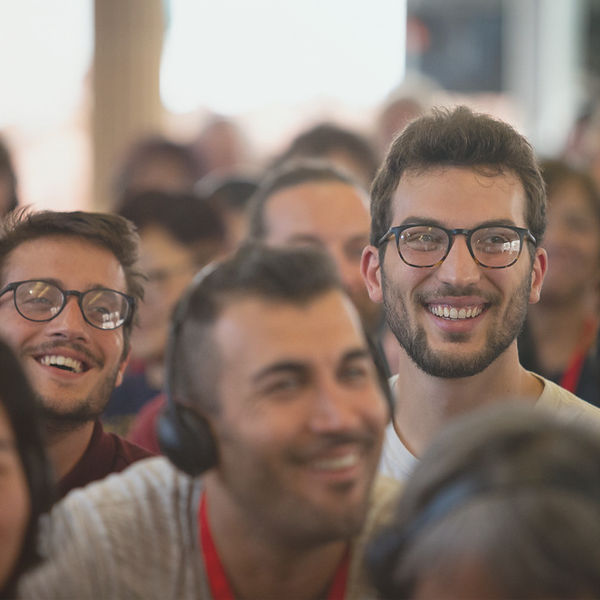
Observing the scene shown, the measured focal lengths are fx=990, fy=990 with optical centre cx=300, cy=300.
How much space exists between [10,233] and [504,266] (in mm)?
1336

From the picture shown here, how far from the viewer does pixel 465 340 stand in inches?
100

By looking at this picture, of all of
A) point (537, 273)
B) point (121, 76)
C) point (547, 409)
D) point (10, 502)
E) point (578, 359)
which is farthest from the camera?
point (121, 76)

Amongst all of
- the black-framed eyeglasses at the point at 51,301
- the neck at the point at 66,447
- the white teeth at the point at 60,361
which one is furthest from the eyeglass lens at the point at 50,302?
the neck at the point at 66,447

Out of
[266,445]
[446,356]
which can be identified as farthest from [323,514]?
[446,356]

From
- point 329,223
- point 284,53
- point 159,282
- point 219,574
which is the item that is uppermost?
Result: point 219,574

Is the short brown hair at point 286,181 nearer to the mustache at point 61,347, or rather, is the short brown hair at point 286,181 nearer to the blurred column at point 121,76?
the mustache at point 61,347

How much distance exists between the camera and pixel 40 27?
33.5 ft

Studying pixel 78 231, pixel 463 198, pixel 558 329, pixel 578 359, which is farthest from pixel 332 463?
pixel 558 329

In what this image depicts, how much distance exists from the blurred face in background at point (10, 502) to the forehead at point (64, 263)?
915 mm

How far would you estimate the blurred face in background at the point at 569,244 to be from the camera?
163 inches

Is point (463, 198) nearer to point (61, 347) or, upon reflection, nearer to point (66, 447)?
point (61, 347)

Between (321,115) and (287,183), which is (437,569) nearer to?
(287,183)

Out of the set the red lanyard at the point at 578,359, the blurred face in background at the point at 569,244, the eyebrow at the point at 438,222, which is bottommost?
the red lanyard at the point at 578,359

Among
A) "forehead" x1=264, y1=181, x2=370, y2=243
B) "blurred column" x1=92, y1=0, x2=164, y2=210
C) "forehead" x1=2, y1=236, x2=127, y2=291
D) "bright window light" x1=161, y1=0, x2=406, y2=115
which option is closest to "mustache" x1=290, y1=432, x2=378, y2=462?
"forehead" x1=2, y1=236, x2=127, y2=291
